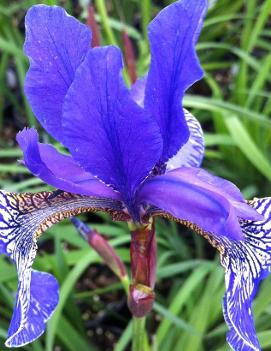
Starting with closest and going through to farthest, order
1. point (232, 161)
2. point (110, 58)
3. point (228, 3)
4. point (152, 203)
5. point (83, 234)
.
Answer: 1. point (110, 58)
2. point (152, 203)
3. point (83, 234)
4. point (232, 161)
5. point (228, 3)

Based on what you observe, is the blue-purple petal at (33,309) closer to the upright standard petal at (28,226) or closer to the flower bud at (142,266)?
the upright standard petal at (28,226)

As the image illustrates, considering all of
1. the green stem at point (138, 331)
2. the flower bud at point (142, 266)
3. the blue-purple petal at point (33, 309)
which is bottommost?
the green stem at point (138, 331)

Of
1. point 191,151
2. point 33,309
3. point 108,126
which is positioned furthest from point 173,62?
point 33,309

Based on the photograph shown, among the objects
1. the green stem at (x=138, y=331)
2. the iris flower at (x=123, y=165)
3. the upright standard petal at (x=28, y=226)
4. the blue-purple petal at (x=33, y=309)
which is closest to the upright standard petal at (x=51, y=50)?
the iris flower at (x=123, y=165)

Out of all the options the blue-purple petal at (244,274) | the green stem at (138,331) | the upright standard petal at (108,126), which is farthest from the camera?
the green stem at (138,331)

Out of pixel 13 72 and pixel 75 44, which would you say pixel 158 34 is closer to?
pixel 75 44

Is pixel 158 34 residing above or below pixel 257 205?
above

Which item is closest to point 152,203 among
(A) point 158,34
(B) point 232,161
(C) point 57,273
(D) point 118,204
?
(D) point 118,204

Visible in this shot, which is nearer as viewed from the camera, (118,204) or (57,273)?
(118,204)
